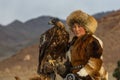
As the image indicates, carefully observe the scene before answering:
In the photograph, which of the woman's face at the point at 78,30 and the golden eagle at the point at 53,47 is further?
the golden eagle at the point at 53,47

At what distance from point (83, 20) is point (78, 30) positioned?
0.14 meters

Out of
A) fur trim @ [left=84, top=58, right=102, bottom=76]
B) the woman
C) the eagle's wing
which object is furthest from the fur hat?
fur trim @ [left=84, top=58, right=102, bottom=76]

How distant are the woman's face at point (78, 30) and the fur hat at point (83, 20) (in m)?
0.04

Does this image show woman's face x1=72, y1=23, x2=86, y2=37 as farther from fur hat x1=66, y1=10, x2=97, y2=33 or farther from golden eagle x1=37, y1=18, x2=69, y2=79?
golden eagle x1=37, y1=18, x2=69, y2=79

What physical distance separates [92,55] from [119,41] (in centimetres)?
8987

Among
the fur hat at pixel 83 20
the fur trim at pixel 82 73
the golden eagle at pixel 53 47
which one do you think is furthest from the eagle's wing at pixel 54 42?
the fur trim at pixel 82 73

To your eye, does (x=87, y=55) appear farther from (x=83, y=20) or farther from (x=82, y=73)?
(x=83, y=20)

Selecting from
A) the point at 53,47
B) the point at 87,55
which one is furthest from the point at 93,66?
the point at 53,47

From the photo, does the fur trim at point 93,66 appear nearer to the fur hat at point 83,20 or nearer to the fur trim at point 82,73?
the fur trim at point 82,73

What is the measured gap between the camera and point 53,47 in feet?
21.0

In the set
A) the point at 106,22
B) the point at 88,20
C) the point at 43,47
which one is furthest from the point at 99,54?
the point at 106,22

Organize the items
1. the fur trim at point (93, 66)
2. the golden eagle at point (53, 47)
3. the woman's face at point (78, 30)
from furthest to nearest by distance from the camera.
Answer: the golden eagle at point (53, 47)
the woman's face at point (78, 30)
the fur trim at point (93, 66)

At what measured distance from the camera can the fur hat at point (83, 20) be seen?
6043mm

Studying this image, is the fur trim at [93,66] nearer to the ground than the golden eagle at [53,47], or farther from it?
nearer to the ground
